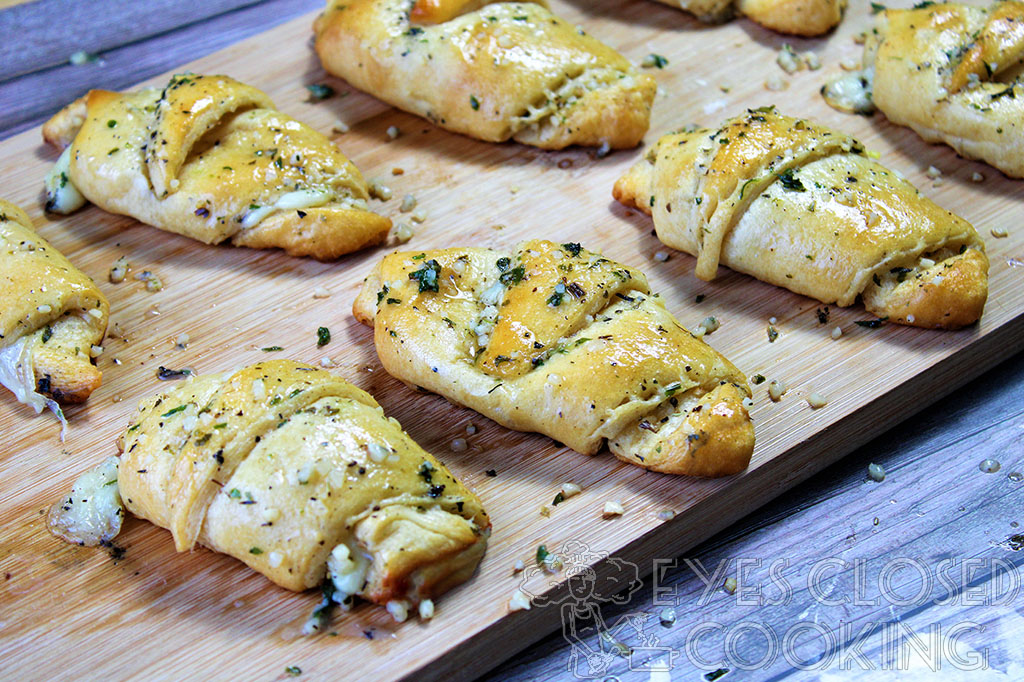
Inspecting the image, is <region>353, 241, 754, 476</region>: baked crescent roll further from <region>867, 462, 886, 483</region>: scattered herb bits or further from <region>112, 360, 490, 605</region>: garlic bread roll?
A: <region>867, 462, 886, 483</region>: scattered herb bits

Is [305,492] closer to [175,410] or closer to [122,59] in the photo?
[175,410]

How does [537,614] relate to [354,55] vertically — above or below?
below

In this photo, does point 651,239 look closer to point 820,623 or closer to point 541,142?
point 541,142

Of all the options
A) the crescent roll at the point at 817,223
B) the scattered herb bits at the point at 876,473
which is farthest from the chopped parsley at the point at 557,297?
the scattered herb bits at the point at 876,473

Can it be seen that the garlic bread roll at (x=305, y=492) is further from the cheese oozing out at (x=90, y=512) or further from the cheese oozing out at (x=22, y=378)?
the cheese oozing out at (x=22, y=378)

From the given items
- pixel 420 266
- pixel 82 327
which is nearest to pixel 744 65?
pixel 420 266

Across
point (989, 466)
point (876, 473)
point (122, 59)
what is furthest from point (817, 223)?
point (122, 59)

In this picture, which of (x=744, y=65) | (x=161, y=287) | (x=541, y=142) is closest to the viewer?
(x=161, y=287)
